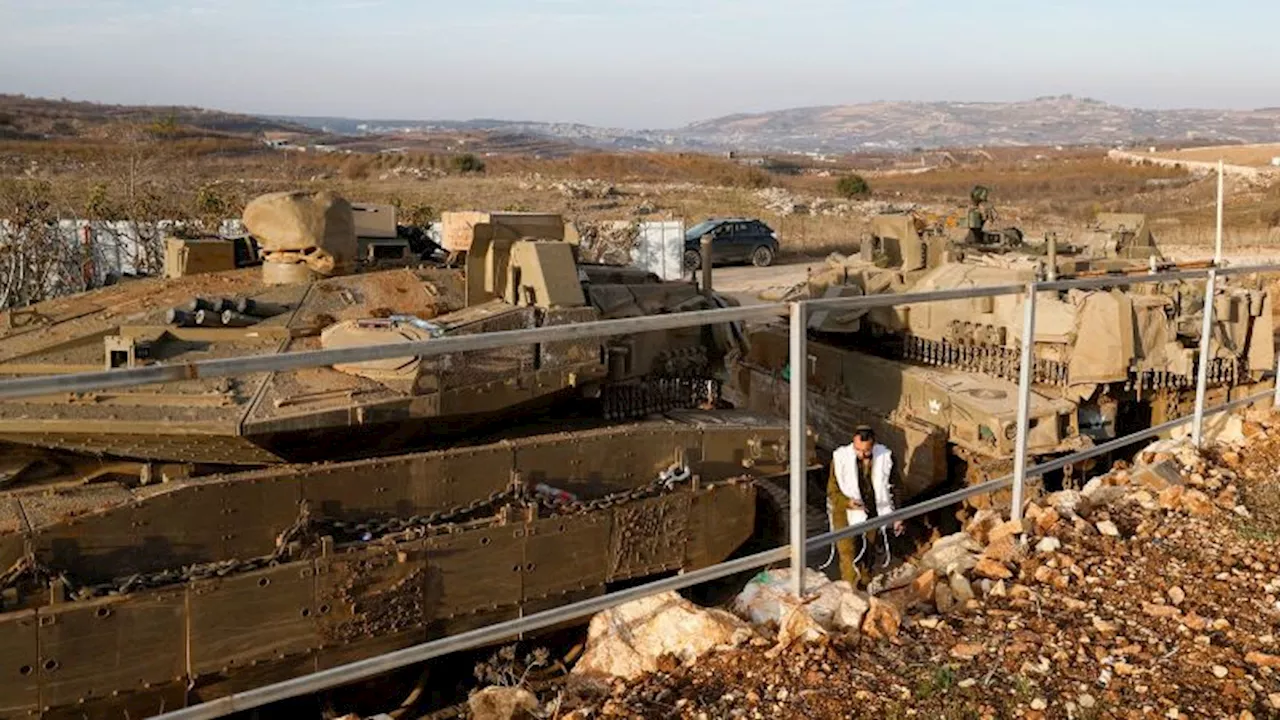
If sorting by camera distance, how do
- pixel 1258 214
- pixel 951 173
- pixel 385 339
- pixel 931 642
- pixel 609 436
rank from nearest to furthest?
pixel 931 642 < pixel 385 339 < pixel 609 436 < pixel 1258 214 < pixel 951 173

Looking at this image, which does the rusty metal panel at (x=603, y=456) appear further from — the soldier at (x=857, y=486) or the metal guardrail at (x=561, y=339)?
the metal guardrail at (x=561, y=339)

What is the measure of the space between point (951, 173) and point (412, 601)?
88.3 metres

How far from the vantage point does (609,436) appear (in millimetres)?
7984

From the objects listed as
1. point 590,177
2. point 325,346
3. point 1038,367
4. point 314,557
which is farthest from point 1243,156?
point 314,557

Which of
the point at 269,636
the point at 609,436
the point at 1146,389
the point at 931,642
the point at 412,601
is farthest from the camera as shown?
the point at 1146,389

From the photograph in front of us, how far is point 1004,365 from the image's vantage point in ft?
42.0

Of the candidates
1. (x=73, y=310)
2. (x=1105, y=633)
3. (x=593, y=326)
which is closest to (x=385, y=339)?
(x=73, y=310)

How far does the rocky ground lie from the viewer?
416 centimetres

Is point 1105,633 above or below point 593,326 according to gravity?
below

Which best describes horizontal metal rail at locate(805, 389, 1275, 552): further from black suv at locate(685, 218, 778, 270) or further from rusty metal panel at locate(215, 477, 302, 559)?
black suv at locate(685, 218, 778, 270)

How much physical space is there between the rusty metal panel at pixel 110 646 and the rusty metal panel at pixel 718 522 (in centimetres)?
348

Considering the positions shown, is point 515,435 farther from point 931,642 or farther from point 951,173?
point 951,173

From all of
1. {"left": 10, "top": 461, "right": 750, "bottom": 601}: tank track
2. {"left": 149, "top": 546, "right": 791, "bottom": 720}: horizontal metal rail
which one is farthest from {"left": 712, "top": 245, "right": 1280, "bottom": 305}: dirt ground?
{"left": 149, "top": 546, "right": 791, "bottom": 720}: horizontal metal rail

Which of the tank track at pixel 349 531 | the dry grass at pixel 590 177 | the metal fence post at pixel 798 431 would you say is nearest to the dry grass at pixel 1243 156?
the dry grass at pixel 590 177
